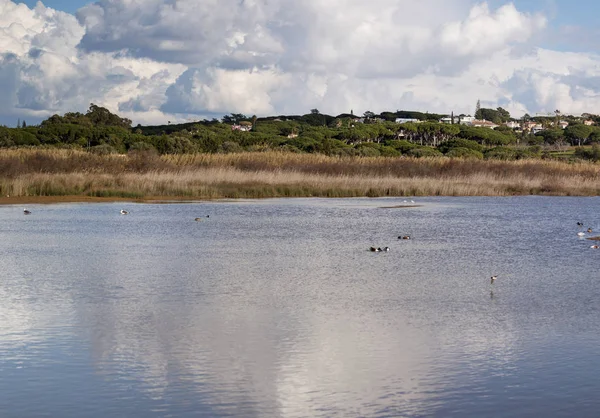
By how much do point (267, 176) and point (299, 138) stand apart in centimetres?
4863

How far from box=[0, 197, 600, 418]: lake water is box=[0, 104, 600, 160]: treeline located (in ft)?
112

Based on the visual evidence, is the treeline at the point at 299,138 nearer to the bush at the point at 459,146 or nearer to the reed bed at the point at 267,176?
the bush at the point at 459,146

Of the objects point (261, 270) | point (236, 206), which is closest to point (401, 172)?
point (236, 206)

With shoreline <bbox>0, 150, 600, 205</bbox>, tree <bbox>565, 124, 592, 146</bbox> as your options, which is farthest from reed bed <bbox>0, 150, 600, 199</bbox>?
Result: tree <bbox>565, 124, 592, 146</bbox>

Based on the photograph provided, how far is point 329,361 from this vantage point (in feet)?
26.5

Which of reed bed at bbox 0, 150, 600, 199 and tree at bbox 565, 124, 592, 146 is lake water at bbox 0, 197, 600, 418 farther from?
tree at bbox 565, 124, 592, 146

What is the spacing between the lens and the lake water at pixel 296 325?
22.8 ft

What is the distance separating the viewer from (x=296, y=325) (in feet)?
32.0

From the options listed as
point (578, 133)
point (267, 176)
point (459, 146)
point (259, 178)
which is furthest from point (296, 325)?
point (578, 133)

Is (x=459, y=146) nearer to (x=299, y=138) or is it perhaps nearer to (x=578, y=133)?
(x=299, y=138)

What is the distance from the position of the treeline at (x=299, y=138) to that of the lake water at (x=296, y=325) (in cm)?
3427

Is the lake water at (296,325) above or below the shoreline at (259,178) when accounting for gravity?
below

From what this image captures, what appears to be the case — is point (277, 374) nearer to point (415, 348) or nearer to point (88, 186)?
point (415, 348)

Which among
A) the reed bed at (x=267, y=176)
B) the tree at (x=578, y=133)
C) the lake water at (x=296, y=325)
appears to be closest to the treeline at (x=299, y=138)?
the tree at (x=578, y=133)
